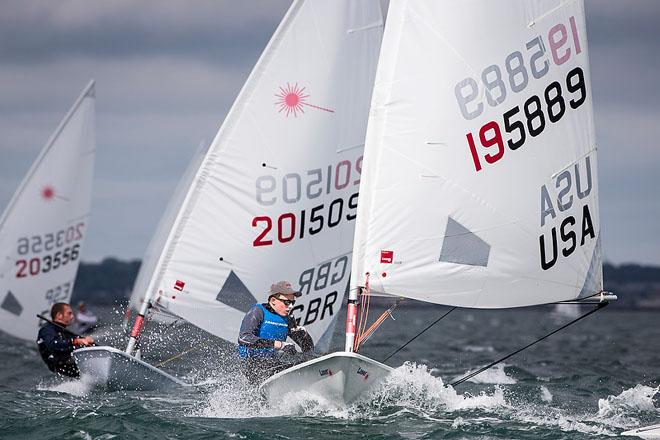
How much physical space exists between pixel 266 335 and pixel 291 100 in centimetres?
389

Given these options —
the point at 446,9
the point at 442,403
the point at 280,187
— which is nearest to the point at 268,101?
the point at 280,187

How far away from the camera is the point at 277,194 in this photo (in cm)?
1323

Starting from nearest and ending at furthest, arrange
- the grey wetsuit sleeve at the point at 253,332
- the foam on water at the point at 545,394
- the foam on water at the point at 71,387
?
1. the grey wetsuit sleeve at the point at 253,332
2. the foam on water at the point at 71,387
3. the foam on water at the point at 545,394

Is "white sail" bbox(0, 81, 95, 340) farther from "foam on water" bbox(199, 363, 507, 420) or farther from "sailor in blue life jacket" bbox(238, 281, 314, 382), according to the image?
"sailor in blue life jacket" bbox(238, 281, 314, 382)

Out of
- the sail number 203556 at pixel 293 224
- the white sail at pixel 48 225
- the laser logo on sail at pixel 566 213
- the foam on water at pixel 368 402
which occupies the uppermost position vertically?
the white sail at pixel 48 225

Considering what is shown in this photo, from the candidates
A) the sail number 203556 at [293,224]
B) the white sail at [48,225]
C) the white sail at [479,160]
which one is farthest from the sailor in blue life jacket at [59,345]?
the white sail at [48,225]

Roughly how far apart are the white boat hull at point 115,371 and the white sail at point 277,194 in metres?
1.13

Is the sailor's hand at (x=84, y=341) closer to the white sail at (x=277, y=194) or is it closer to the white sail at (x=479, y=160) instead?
the white sail at (x=277, y=194)

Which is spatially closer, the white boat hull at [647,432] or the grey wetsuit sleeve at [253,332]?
the white boat hull at [647,432]

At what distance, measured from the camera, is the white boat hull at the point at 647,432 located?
9.00 meters

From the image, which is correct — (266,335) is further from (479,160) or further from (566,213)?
(566,213)

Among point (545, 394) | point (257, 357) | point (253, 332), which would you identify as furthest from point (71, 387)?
point (545, 394)

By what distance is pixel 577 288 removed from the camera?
10297mm

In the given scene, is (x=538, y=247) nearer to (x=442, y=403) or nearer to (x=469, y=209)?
(x=469, y=209)
